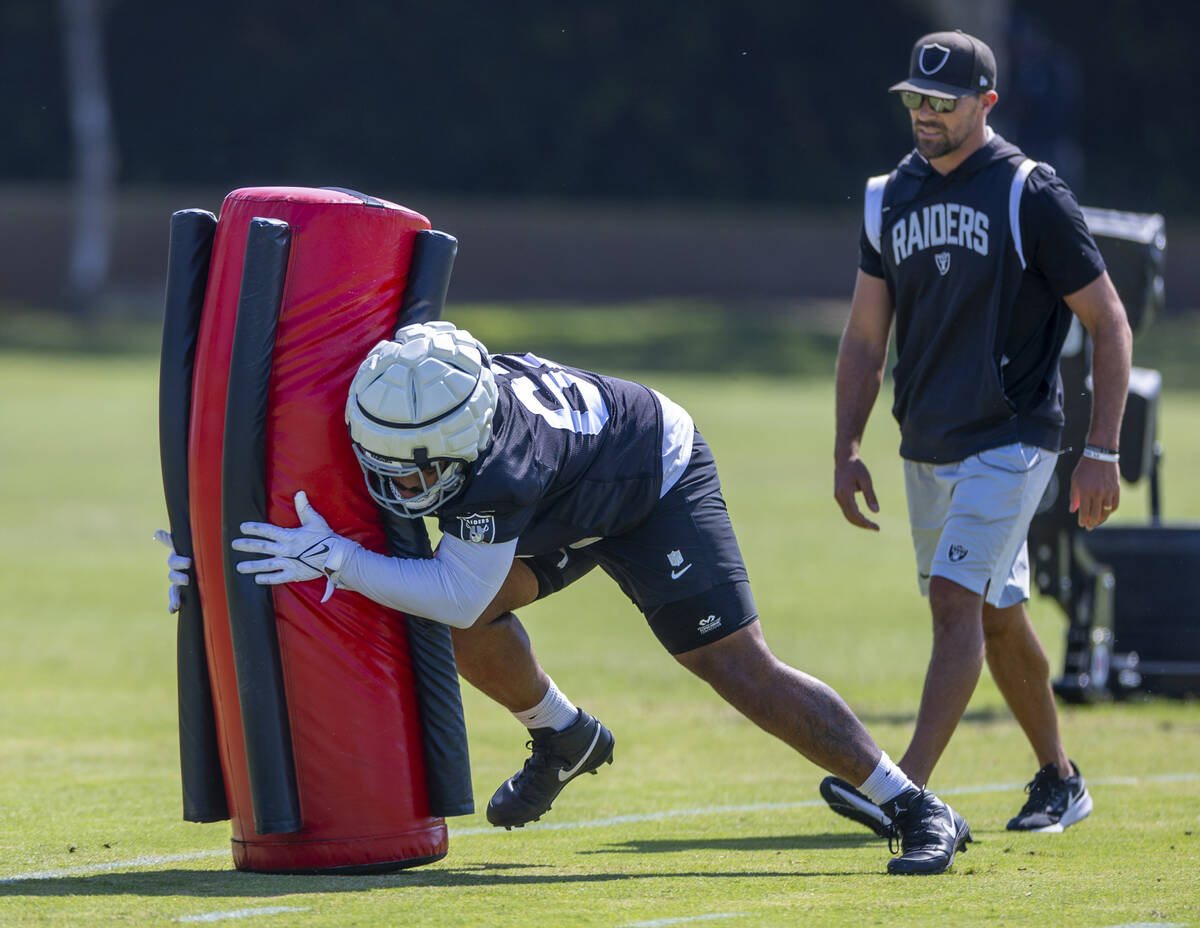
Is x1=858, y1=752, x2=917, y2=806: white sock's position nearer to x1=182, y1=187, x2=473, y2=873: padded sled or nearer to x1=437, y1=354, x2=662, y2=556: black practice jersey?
x1=437, y1=354, x2=662, y2=556: black practice jersey

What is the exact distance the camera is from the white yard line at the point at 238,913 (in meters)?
4.17

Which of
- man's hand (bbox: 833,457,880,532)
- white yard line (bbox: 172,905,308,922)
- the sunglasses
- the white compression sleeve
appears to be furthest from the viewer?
man's hand (bbox: 833,457,880,532)

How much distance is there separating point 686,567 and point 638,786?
191cm

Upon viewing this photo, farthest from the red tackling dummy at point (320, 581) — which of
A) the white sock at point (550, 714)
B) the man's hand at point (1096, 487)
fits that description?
the man's hand at point (1096, 487)

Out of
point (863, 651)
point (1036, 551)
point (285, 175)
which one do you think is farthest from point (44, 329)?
point (1036, 551)

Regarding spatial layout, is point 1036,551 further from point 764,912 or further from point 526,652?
point 764,912

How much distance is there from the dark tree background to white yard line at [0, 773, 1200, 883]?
113 feet

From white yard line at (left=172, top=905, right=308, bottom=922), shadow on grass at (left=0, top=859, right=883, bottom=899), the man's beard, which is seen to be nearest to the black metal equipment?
the man's beard

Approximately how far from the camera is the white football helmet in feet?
14.9

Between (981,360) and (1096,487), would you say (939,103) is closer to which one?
(981,360)

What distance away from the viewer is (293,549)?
4746 millimetres

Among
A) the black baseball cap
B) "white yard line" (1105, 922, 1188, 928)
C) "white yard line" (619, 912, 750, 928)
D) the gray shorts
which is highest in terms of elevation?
the black baseball cap

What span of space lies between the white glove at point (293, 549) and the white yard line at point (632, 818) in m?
0.89

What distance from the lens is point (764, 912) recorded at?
14.4 feet
